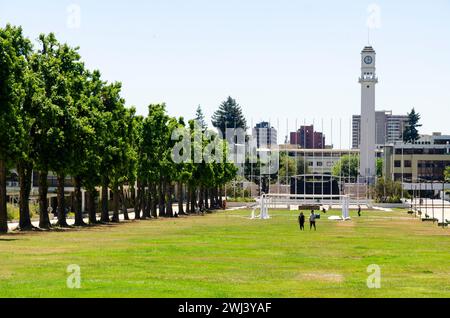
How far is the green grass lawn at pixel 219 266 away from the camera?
2942cm

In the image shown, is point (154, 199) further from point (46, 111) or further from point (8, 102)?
point (8, 102)

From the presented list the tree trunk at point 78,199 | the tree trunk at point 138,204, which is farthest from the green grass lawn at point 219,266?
the tree trunk at point 138,204

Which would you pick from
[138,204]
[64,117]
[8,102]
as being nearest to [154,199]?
[138,204]

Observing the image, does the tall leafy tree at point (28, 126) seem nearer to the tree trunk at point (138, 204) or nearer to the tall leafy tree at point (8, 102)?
the tall leafy tree at point (8, 102)

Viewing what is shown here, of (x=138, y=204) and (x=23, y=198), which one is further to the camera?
(x=138, y=204)

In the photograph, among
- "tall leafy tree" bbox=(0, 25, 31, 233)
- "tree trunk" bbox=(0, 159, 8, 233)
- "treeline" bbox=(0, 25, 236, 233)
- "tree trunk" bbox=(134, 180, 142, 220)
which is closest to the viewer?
"tall leafy tree" bbox=(0, 25, 31, 233)

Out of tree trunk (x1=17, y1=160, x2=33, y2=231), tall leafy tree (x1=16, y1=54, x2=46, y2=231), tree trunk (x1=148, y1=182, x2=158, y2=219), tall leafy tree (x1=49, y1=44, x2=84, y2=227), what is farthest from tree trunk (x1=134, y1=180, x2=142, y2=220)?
tree trunk (x1=17, y1=160, x2=33, y2=231)

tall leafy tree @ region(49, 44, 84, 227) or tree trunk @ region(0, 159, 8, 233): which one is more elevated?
tall leafy tree @ region(49, 44, 84, 227)

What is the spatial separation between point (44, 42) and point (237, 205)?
111352 millimetres

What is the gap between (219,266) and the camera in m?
38.4

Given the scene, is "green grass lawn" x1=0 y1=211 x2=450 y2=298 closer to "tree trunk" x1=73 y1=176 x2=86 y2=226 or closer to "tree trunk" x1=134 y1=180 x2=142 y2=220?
"tree trunk" x1=73 y1=176 x2=86 y2=226

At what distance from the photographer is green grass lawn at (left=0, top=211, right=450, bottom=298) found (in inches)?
1158
